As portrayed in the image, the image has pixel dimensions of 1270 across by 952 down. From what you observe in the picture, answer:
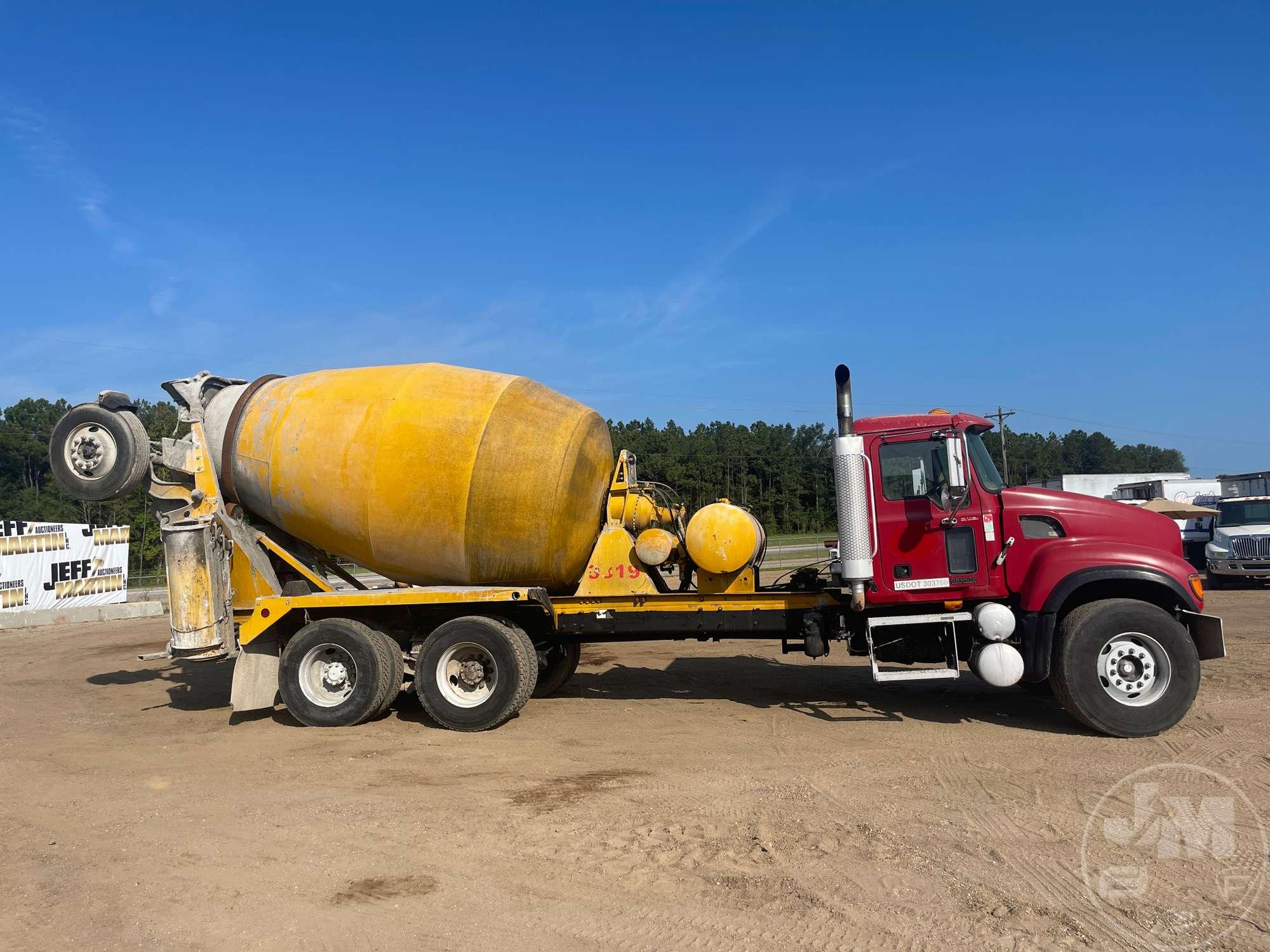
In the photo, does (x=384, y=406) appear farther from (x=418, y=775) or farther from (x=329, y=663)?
(x=418, y=775)

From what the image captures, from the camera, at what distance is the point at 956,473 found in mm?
7676

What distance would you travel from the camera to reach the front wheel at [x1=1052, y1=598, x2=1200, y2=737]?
733 centimetres

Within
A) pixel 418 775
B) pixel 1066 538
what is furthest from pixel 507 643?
pixel 1066 538

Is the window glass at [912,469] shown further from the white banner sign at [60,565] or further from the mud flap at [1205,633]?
the white banner sign at [60,565]

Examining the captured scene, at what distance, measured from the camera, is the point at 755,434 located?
248 ft

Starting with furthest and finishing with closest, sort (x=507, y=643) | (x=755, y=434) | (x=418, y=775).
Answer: (x=755, y=434)
(x=507, y=643)
(x=418, y=775)

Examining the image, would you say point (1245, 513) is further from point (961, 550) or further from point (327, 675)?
point (327, 675)

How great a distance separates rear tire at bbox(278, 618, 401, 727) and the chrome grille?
2099 cm

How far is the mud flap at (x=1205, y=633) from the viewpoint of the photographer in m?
7.59

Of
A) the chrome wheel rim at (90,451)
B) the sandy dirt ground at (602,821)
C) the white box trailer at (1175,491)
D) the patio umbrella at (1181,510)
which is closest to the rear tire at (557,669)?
the sandy dirt ground at (602,821)

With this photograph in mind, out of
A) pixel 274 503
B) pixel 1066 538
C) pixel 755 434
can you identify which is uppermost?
pixel 755 434

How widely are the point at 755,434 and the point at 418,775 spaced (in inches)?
2752

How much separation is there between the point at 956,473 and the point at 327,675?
6.83m

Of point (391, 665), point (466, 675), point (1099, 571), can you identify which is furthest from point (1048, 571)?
point (391, 665)
